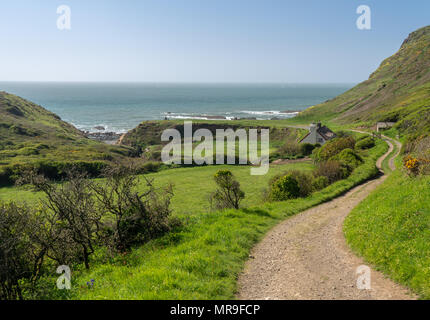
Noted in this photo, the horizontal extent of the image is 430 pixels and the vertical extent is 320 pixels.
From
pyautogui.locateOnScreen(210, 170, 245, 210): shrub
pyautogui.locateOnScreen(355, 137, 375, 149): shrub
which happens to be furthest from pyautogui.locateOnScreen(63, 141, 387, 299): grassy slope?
pyautogui.locateOnScreen(355, 137, 375, 149): shrub

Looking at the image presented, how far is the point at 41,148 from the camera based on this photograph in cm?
6638

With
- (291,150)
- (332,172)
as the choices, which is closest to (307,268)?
(332,172)

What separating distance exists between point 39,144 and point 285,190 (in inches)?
2522

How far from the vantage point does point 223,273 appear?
999cm

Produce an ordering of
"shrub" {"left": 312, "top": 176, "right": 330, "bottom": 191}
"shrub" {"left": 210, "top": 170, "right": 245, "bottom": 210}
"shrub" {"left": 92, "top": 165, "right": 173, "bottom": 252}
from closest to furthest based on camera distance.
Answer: "shrub" {"left": 92, "top": 165, "right": 173, "bottom": 252}, "shrub" {"left": 210, "top": 170, "right": 245, "bottom": 210}, "shrub" {"left": 312, "top": 176, "right": 330, "bottom": 191}

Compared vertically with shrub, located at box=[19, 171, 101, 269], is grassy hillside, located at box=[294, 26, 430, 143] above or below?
above

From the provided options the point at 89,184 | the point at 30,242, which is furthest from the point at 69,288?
the point at 89,184

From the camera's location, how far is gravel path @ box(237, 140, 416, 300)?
8.47 meters

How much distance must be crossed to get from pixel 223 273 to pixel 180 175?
41774 millimetres

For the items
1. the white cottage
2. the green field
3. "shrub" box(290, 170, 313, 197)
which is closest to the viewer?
the green field

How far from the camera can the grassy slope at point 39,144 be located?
5932 centimetres

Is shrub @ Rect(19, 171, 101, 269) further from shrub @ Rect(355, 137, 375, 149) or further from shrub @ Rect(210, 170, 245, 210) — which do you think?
shrub @ Rect(355, 137, 375, 149)

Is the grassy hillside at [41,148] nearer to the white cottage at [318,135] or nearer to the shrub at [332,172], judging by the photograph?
the shrub at [332,172]

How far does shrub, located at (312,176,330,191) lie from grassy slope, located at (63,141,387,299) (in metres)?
10.1
